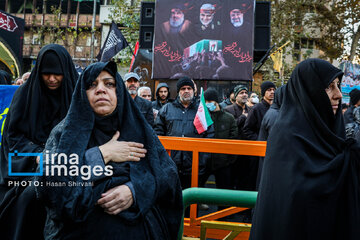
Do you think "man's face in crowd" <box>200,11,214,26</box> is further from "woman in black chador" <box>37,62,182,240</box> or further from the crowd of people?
"woman in black chador" <box>37,62,182,240</box>

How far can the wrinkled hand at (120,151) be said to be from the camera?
169 centimetres

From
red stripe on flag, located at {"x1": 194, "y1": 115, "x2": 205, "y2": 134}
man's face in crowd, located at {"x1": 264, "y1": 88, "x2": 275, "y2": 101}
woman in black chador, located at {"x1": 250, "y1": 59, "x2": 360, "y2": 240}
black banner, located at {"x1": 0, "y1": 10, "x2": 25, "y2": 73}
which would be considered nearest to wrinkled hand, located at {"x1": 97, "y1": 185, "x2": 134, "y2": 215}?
woman in black chador, located at {"x1": 250, "y1": 59, "x2": 360, "y2": 240}

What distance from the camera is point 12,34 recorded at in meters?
9.92

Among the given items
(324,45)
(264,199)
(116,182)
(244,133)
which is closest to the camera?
(116,182)

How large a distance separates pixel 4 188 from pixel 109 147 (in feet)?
4.01

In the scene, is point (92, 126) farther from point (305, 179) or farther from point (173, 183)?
point (305, 179)

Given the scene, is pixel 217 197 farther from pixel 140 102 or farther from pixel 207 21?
pixel 207 21

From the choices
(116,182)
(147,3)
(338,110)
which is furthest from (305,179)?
(147,3)

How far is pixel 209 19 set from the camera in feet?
43.6

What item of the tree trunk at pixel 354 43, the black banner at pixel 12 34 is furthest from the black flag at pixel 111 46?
the tree trunk at pixel 354 43

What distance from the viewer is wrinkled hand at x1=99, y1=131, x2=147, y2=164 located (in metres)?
1.69

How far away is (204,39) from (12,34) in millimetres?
7350

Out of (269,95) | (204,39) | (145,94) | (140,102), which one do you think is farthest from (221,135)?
(204,39)

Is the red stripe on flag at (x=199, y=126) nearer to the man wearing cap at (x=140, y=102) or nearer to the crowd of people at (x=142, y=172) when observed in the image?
the man wearing cap at (x=140, y=102)
